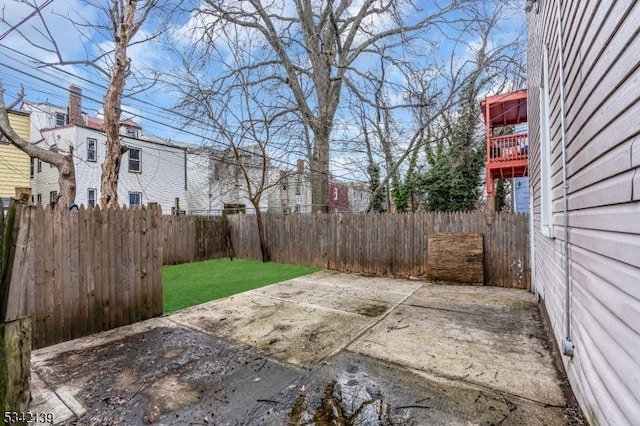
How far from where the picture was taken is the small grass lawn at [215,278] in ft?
17.7

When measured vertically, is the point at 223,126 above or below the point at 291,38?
below

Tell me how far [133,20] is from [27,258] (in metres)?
6.43

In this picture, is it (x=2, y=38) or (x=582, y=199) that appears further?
(x=2, y=38)

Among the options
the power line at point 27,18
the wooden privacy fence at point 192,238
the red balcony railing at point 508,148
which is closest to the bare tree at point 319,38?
the wooden privacy fence at point 192,238

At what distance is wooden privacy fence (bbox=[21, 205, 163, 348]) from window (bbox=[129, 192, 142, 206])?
12.6 m

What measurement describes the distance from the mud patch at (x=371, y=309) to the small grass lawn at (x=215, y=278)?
2363 millimetres

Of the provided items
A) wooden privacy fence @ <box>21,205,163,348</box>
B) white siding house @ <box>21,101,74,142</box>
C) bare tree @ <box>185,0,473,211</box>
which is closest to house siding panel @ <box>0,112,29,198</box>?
white siding house @ <box>21,101,74,142</box>

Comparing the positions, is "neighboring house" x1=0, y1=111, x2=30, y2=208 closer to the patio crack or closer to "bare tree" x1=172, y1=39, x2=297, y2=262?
"bare tree" x1=172, y1=39, x2=297, y2=262

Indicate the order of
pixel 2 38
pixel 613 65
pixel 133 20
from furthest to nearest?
pixel 133 20, pixel 2 38, pixel 613 65

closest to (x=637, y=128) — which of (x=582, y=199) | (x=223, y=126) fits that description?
(x=582, y=199)

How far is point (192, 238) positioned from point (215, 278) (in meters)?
3.06

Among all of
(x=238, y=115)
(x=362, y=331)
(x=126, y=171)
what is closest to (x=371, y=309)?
(x=362, y=331)

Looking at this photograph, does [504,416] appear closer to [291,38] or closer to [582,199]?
[582,199]

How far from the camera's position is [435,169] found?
12.1 metres
